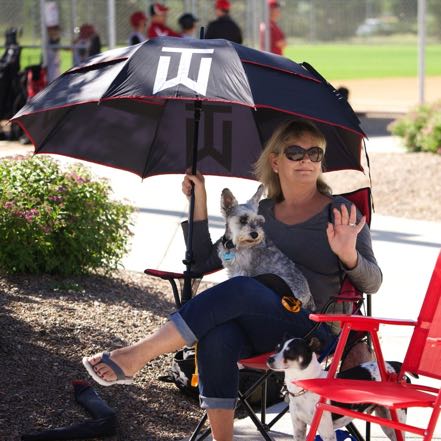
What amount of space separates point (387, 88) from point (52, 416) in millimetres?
26686

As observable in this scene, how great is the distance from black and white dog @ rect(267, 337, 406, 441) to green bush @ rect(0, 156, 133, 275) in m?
2.77

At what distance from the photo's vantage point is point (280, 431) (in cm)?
502

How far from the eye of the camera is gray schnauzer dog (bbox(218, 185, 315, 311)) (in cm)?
470

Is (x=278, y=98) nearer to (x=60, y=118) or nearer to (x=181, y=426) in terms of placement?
(x=60, y=118)

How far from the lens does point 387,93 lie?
28766 millimetres

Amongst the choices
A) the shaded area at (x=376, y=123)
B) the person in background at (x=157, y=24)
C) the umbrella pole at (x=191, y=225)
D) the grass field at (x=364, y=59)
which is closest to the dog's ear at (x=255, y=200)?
the umbrella pole at (x=191, y=225)

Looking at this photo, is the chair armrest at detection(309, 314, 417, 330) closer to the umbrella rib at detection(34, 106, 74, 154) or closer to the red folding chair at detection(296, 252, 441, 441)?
the red folding chair at detection(296, 252, 441, 441)

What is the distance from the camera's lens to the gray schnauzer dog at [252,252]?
4.70 metres

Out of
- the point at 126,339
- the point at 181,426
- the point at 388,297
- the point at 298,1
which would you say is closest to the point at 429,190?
the point at 388,297

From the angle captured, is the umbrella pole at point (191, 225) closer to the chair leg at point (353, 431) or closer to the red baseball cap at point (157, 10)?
the chair leg at point (353, 431)

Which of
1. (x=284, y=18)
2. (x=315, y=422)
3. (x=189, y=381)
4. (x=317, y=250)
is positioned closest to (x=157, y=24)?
(x=189, y=381)

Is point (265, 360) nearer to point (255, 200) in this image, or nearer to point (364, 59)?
point (255, 200)

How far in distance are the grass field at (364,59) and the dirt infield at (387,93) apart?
8.31 ft

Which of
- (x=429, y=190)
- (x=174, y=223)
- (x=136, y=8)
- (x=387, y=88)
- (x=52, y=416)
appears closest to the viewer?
(x=52, y=416)
